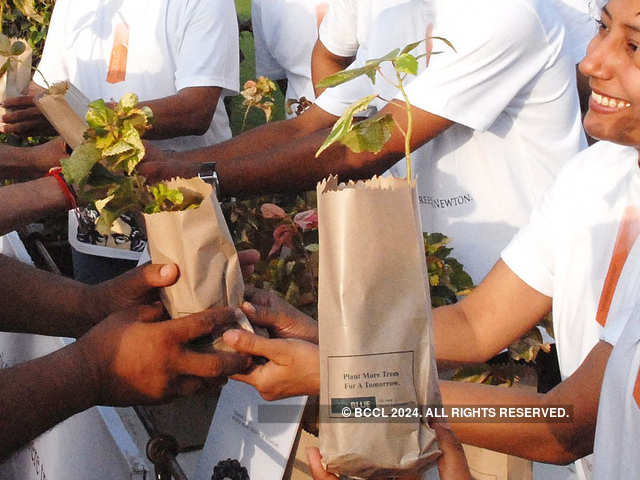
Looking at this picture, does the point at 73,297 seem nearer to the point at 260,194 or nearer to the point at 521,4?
the point at 260,194

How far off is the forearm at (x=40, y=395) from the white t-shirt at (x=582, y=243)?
1.01 metres

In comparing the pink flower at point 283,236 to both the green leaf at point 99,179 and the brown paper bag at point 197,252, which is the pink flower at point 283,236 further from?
the green leaf at point 99,179

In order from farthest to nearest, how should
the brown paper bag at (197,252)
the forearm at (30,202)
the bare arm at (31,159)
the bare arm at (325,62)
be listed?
1. the bare arm at (325,62)
2. the bare arm at (31,159)
3. the forearm at (30,202)
4. the brown paper bag at (197,252)

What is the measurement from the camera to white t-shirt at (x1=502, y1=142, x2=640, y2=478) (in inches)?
66.6

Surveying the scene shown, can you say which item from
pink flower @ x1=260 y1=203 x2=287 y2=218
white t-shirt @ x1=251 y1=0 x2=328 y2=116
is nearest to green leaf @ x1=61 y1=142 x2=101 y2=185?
pink flower @ x1=260 y1=203 x2=287 y2=218

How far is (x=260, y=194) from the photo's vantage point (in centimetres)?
249

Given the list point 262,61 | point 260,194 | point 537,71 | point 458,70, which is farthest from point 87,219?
point 262,61

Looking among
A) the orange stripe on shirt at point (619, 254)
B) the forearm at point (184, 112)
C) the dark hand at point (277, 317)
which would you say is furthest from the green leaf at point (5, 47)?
the orange stripe on shirt at point (619, 254)

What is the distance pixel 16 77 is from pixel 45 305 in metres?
0.77

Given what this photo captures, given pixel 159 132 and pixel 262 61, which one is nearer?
pixel 159 132

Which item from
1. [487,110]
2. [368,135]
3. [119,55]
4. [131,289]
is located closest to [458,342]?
[487,110]

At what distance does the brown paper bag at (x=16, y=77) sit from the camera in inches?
94.3

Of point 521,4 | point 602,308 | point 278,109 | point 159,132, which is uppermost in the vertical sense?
point 521,4

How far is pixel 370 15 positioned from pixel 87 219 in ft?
3.90
